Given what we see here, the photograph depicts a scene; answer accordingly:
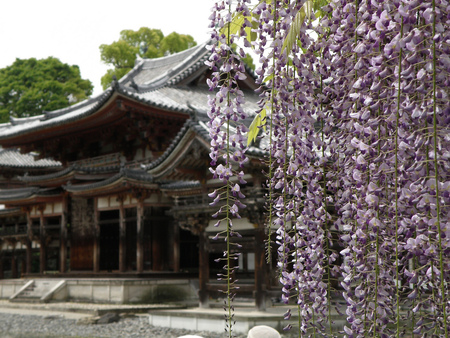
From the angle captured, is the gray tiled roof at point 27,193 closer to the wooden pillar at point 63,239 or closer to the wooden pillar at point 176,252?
the wooden pillar at point 63,239

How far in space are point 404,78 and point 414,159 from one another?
33cm

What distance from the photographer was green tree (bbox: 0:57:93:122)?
4397 centimetres

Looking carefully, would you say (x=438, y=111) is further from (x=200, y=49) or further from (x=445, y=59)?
(x=200, y=49)

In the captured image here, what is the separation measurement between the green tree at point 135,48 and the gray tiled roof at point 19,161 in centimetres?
959

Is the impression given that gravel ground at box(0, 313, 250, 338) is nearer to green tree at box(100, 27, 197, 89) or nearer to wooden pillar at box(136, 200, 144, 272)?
wooden pillar at box(136, 200, 144, 272)

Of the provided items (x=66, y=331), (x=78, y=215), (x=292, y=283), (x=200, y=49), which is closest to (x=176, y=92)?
(x=200, y=49)

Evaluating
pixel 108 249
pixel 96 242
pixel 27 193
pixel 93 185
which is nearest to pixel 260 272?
pixel 93 185

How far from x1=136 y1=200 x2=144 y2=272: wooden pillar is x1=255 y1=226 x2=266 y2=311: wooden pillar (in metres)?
6.27

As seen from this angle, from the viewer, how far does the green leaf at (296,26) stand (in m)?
2.81

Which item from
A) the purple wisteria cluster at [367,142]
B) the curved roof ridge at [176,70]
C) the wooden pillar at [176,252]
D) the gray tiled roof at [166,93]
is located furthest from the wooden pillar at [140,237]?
the purple wisteria cluster at [367,142]

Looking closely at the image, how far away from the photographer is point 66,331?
1387cm

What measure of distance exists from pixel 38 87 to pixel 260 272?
3622cm

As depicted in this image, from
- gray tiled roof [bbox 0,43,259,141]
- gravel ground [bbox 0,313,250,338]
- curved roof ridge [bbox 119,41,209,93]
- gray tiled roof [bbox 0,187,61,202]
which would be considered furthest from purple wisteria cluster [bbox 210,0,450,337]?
gray tiled roof [bbox 0,187,61,202]

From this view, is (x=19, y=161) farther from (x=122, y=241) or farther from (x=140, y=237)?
(x=140, y=237)
